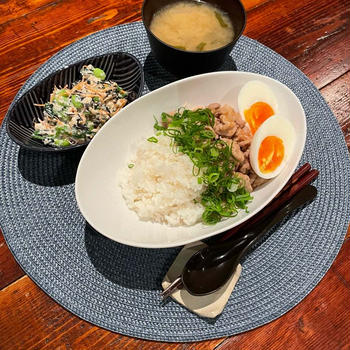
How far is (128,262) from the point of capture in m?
1.61

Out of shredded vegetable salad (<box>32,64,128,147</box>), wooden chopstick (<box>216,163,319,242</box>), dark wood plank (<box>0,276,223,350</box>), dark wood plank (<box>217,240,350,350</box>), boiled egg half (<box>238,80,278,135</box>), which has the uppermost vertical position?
shredded vegetable salad (<box>32,64,128,147</box>)

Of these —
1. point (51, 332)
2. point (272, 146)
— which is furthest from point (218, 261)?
point (51, 332)

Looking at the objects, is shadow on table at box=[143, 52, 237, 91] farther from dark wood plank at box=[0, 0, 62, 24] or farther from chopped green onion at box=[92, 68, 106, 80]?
dark wood plank at box=[0, 0, 62, 24]

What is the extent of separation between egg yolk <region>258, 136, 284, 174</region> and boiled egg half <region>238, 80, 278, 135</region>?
16cm

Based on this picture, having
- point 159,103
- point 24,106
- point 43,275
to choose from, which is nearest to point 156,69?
point 159,103

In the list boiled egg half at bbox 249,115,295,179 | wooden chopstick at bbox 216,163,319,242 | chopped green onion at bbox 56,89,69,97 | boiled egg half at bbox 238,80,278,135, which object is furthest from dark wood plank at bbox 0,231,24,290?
boiled egg half at bbox 238,80,278,135

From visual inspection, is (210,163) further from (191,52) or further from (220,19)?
(220,19)

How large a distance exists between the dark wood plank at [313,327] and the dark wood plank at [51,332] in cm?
19

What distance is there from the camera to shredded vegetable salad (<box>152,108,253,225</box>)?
164 centimetres

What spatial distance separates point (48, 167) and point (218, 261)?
1037 millimetres

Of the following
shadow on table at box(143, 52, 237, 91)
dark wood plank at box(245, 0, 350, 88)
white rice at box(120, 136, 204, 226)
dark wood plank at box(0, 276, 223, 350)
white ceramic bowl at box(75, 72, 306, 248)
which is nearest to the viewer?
dark wood plank at box(0, 276, 223, 350)

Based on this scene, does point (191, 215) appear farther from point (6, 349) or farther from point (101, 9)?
point (101, 9)

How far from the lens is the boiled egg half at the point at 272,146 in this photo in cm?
166

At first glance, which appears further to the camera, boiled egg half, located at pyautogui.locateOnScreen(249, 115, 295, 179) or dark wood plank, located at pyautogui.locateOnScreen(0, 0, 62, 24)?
dark wood plank, located at pyautogui.locateOnScreen(0, 0, 62, 24)
